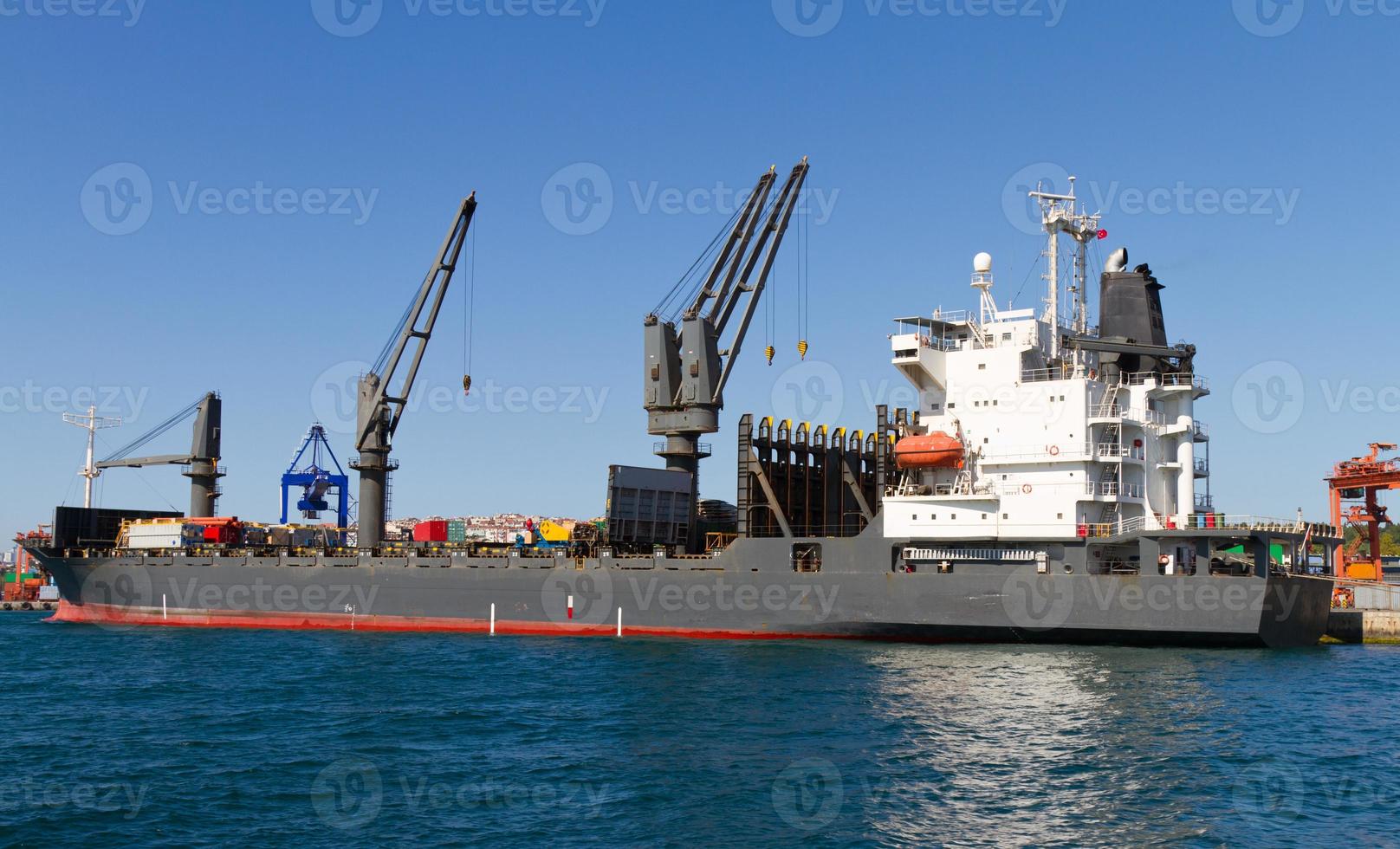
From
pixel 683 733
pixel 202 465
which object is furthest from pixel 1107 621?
pixel 202 465

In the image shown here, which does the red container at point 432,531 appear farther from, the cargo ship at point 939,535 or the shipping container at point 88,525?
the shipping container at point 88,525

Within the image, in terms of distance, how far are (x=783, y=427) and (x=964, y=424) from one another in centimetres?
746

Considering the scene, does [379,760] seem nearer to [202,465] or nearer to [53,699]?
[53,699]

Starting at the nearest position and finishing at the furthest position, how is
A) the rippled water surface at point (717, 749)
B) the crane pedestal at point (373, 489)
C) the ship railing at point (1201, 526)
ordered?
1. the rippled water surface at point (717, 749)
2. the ship railing at point (1201, 526)
3. the crane pedestal at point (373, 489)

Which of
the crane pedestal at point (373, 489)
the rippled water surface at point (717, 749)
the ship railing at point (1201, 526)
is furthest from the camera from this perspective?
the crane pedestal at point (373, 489)

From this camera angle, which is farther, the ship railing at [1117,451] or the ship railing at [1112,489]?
the ship railing at [1117,451]

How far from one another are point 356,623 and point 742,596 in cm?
1761

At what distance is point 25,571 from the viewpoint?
96.2 meters

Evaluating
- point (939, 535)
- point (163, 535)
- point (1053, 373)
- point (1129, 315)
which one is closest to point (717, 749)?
point (939, 535)

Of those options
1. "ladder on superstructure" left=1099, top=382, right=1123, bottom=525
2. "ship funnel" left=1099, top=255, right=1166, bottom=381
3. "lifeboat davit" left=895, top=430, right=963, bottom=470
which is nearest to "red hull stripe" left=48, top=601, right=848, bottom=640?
"lifeboat davit" left=895, top=430, right=963, bottom=470

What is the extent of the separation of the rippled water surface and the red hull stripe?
5.45 metres

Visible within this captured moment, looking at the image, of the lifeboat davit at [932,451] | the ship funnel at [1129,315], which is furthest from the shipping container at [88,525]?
the ship funnel at [1129,315]

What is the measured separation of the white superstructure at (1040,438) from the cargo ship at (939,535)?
0.08 metres

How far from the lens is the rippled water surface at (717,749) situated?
17.4m
